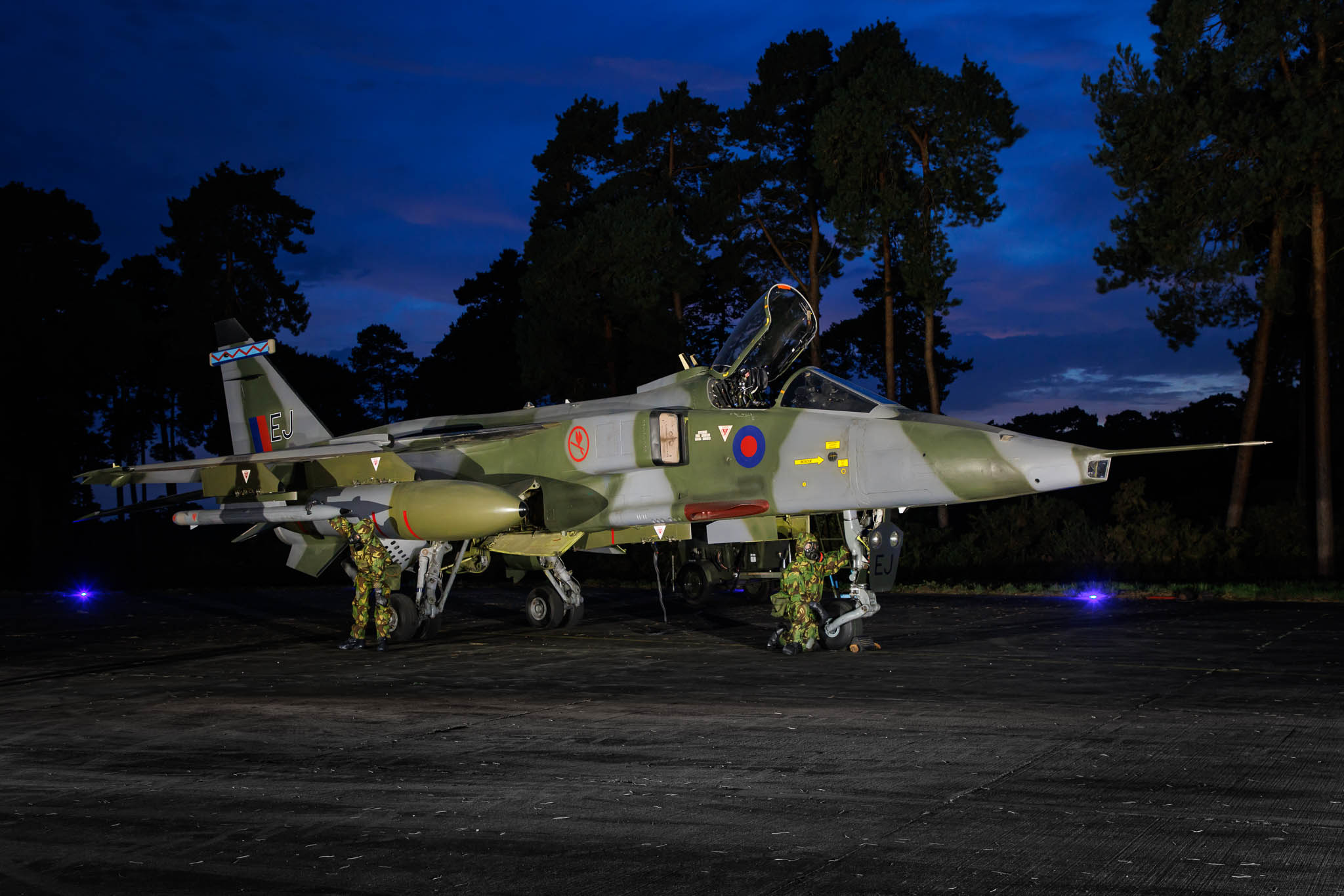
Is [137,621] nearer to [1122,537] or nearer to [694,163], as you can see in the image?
[1122,537]

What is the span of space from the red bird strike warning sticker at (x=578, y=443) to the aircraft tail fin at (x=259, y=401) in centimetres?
561

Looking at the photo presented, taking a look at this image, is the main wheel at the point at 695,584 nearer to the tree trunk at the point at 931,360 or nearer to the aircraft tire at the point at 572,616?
the aircraft tire at the point at 572,616

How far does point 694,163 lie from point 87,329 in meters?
24.9

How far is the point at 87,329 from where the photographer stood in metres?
41.8

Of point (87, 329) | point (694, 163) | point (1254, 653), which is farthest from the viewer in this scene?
point (87, 329)

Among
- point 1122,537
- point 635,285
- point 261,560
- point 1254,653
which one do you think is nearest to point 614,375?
point 635,285

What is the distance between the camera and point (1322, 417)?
20.0 metres

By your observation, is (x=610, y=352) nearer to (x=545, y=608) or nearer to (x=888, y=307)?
(x=888, y=307)

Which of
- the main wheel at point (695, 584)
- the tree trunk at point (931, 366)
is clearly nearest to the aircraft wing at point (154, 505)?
the main wheel at point (695, 584)

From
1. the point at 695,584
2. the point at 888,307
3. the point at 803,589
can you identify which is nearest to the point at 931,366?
the point at 888,307

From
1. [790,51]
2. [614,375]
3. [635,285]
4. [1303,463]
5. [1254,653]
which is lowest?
[1254,653]

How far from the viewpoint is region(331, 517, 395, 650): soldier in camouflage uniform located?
13.3 m

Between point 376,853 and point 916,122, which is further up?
point 916,122

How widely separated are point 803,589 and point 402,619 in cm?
558
